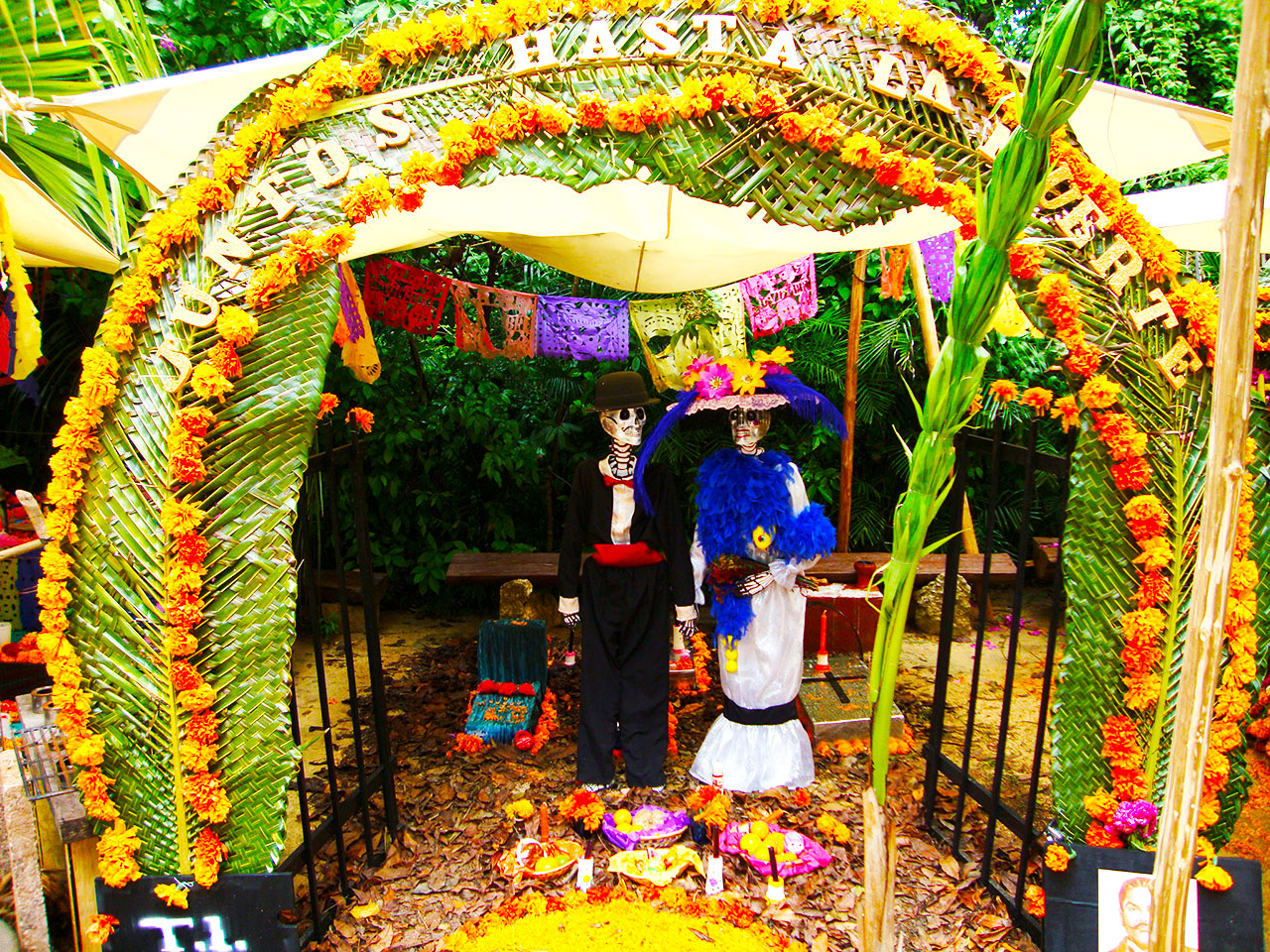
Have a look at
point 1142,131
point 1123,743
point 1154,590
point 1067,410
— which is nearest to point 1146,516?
point 1154,590

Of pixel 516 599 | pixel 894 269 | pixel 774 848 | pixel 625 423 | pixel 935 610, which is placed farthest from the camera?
pixel 935 610

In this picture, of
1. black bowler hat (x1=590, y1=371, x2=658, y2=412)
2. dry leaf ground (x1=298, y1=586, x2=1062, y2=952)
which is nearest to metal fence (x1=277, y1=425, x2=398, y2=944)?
dry leaf ground (x1=298, y1=586, x2=1062, y2=952)

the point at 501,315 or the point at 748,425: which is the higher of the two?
the point at 501,315

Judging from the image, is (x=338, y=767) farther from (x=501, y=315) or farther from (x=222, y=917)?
(x=501, y=315)

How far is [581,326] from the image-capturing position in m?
5.23

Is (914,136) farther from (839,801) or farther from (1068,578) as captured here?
(839,801)

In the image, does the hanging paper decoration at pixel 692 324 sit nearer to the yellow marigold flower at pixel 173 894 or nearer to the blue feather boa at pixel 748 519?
the blue feather boa at pixel 748 519

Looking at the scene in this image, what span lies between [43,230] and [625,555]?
290 cm

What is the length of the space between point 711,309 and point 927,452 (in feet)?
15.2

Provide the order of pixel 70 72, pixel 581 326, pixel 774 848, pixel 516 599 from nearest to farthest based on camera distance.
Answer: pixel 70 72 → pixel 774 848 → pixel 581 326 → pixel 516 599

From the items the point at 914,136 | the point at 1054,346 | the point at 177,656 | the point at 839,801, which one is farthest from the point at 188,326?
the point at 839,801

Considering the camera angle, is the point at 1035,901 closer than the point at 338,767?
Yes

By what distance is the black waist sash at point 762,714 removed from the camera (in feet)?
Answer: 13.5

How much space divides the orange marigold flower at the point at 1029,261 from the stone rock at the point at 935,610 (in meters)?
4.22
